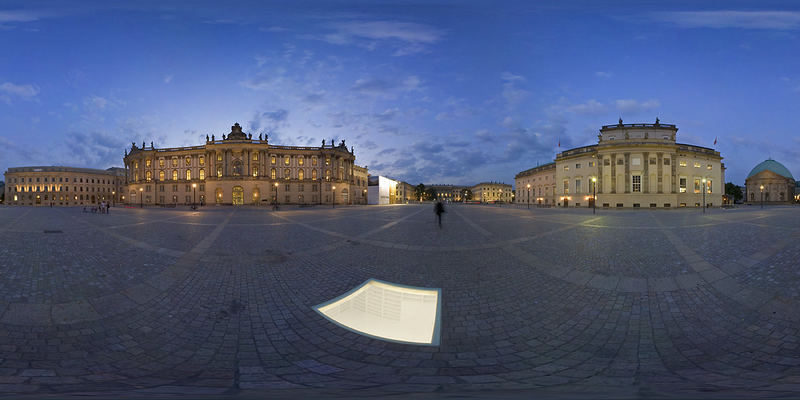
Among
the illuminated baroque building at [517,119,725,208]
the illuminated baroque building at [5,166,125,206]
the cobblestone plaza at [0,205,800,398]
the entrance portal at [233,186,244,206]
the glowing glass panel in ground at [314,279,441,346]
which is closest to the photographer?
the cobblestone plaza at [0,205,800,398]

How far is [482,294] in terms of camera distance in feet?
17.8

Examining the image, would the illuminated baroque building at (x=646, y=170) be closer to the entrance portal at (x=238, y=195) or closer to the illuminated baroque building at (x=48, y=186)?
the entrance portal at (x=238, y=195)

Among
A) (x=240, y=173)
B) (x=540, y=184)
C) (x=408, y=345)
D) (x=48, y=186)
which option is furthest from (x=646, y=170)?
(x=48, y=186)

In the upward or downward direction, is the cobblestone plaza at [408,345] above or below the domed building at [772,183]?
below

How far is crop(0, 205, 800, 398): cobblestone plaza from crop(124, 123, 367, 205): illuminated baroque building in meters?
58.9

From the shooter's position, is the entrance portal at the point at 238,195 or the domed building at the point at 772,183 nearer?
the entrance portal at the point at 238,195

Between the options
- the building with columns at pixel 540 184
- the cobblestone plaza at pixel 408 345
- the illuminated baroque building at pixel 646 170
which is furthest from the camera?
the building with columns at pixel 540 184

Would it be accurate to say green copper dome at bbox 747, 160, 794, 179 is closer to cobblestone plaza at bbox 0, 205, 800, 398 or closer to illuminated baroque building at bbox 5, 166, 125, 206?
cobblestone plaza at bbox 0, 205, 800, 398

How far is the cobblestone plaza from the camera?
3.28m

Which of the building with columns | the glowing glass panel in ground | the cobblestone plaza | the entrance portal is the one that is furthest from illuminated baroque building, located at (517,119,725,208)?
the entrance portal

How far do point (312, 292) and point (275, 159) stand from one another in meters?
66.4

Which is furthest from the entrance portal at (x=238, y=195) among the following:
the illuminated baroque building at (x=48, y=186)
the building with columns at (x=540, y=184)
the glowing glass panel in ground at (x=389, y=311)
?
the glowing glass panel in ground at (x=389, y=311)

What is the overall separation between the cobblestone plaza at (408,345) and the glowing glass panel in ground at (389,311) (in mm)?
186

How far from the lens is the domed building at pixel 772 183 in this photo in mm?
86062
